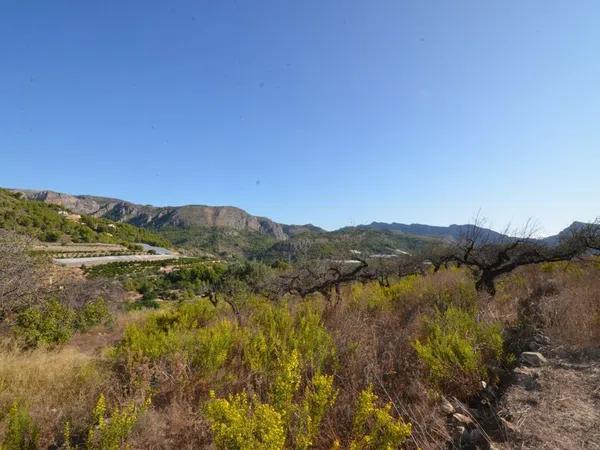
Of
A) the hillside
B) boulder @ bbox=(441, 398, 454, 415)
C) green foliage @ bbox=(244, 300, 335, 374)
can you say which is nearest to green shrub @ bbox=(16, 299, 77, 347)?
green foliage @ bbox=(244, 300, 335, 374)

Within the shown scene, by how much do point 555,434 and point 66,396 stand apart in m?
5.06

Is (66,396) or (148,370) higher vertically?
(148,370)

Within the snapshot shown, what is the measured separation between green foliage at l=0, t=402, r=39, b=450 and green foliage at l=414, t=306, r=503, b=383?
388 cm

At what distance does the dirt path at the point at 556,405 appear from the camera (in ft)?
7.95

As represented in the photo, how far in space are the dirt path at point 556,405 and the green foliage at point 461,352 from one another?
399 millimetres

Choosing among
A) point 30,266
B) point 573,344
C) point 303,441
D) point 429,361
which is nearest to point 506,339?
point 573,344

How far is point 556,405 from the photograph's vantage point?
288 centimetres

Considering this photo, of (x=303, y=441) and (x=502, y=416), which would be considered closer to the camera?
(x=303, y=441)

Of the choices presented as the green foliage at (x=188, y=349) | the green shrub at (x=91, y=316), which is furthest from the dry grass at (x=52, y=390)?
the green shrub at (x=91, y=316)

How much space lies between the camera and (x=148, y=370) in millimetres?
3934

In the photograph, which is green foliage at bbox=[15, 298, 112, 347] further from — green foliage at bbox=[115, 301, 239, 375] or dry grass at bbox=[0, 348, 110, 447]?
green foliage at bbox=[115, 301, 239, 375]

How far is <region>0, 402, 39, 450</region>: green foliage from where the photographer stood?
8.39 ft

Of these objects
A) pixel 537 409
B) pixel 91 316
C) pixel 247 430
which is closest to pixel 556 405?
pixel 537 409

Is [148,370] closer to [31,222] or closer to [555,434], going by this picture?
[555,434]
